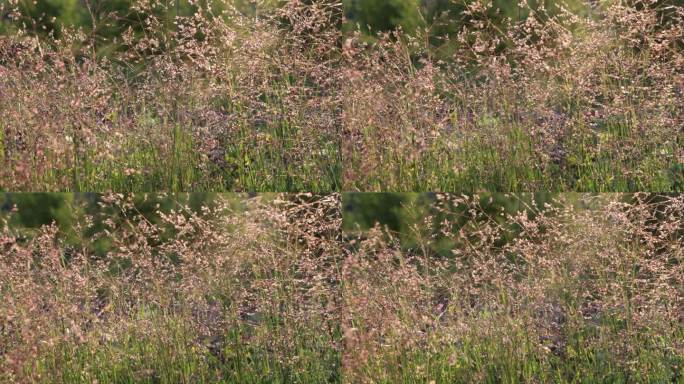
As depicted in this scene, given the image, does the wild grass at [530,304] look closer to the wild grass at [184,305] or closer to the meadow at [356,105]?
the wild grass at [184,305]

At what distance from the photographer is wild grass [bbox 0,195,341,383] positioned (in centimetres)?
477

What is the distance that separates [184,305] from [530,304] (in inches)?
71.5

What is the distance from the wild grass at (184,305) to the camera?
4.77 meters

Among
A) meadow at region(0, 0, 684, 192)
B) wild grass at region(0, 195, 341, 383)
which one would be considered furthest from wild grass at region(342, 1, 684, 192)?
wild grass at region(0, 195, 341, 383)

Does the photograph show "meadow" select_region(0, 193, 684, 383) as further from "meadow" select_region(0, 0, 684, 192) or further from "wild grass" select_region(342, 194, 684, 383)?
"meadow" select_region(0, 0, 684, 192)

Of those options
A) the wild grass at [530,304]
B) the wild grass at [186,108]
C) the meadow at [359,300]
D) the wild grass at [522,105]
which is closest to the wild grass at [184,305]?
the meadow at [359,300]

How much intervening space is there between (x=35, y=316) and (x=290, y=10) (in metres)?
2.43

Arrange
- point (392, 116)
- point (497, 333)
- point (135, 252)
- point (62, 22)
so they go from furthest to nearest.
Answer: point (62, 22) → point (392, 116) → point (135, 252) → point (497, 333)

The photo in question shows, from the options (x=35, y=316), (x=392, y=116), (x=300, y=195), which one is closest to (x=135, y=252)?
(x=35, y=316)

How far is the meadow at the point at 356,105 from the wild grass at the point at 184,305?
0.48m

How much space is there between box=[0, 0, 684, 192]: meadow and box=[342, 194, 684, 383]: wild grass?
478 millimetres

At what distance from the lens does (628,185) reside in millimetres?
5406

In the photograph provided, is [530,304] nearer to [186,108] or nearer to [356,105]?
[356,105]

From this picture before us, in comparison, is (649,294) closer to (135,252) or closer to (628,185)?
(628,185)
